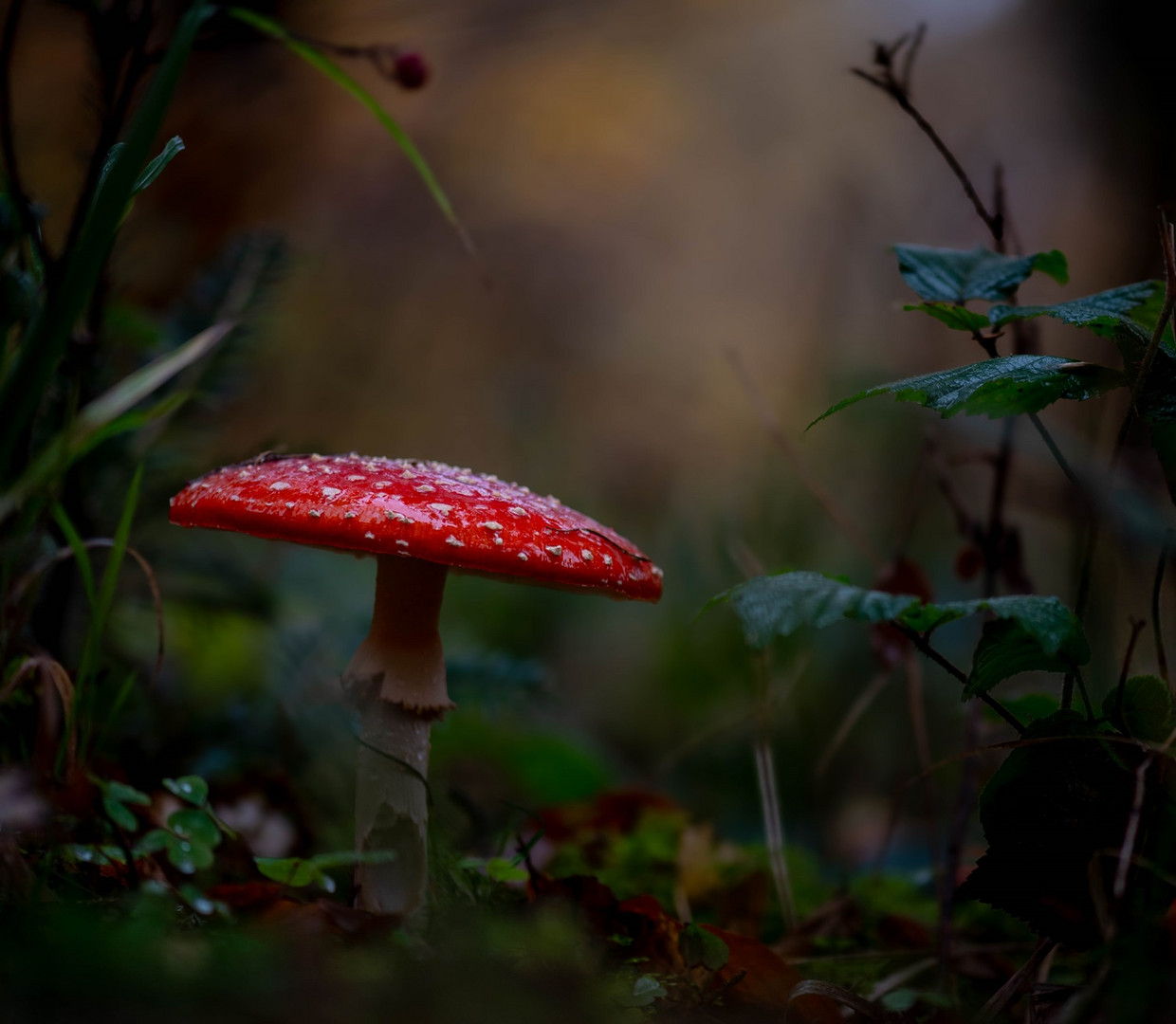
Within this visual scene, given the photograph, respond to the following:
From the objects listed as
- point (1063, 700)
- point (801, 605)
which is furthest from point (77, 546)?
point (1063, 700)

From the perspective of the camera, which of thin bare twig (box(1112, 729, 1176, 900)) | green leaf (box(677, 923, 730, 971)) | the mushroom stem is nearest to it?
thin bare twig (box(1112, 729, 1176, 900))

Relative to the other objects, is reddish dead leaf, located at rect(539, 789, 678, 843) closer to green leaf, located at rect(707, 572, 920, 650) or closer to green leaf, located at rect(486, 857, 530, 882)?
green leaf, located at rect(486, 857, 530, 882)

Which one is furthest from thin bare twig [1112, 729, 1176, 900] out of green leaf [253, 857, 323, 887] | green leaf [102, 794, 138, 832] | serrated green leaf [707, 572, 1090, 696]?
green leaf [102, 794, 138, 832]

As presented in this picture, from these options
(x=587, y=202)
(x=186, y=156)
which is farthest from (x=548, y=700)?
(x=587, y=202)

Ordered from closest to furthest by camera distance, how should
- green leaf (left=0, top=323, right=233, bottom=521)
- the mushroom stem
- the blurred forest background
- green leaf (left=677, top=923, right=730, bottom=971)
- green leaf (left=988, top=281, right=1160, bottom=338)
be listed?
green leaf (left=0, top=323, right=233, bottom=521) < green leaf (left=988, top=281, right=1160, bottom=338) < green leaf (left=677, top=923, right=730, bottom=971) < the mushroom stem < the blurred forest background

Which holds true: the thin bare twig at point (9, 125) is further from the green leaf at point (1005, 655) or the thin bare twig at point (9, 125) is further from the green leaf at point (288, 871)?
the green leaf at point (1005, 655)

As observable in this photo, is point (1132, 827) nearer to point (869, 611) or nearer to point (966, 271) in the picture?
point (869, 611)

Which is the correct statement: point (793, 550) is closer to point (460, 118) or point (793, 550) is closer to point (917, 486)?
point (917, 486)

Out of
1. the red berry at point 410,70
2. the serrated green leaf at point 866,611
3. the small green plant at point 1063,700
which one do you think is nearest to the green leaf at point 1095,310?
the small green plant at point 1063,700
